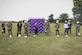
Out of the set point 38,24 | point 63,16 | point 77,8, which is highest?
point 77,8

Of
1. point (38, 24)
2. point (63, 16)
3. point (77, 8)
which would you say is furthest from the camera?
point (63, 16)

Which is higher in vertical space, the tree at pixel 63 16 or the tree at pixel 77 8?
the tree at pixel 77 8

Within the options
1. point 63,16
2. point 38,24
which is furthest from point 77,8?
point 38,24

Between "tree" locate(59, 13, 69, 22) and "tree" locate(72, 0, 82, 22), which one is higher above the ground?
"tree" locate(72, 0, 82, 22)

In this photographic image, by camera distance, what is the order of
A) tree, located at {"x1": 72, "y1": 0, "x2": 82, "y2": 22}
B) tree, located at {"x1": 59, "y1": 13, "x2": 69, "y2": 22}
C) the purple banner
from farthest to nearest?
tree, located at {"x1": 59, "y1": 13, "x2": 69, "y2": 22}
tree, located at {"x1": 72, "y1": 0, "x2": 82, "y2": 22}
the purple banner

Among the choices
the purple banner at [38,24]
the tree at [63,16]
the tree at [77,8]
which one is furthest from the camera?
the tree at [63,16]

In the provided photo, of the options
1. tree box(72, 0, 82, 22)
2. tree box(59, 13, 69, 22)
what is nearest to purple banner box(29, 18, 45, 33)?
tree box(72, 0, 82, 22)

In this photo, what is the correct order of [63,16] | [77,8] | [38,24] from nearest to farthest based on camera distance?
[38,24] < [77,8] < [63,16]

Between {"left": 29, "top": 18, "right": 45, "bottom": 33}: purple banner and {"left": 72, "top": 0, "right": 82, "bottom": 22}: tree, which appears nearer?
{"left": 29, "top": 18, "right": 45, "bottom": 33}: purple banner

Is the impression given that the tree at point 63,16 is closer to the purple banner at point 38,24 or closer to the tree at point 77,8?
the tree at point 77,8

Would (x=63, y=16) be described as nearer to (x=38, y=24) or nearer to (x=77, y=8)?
(x=77, y=8)

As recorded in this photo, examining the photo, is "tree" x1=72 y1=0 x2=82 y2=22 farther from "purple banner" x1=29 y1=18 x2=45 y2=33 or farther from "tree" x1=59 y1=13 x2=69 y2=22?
"purple banner" x1=29 y1=18 x2=45 y2=33

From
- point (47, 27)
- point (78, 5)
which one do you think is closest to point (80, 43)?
point (47, 27)

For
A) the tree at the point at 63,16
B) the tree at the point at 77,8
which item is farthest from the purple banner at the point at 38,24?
the tree at the point at 63,16
